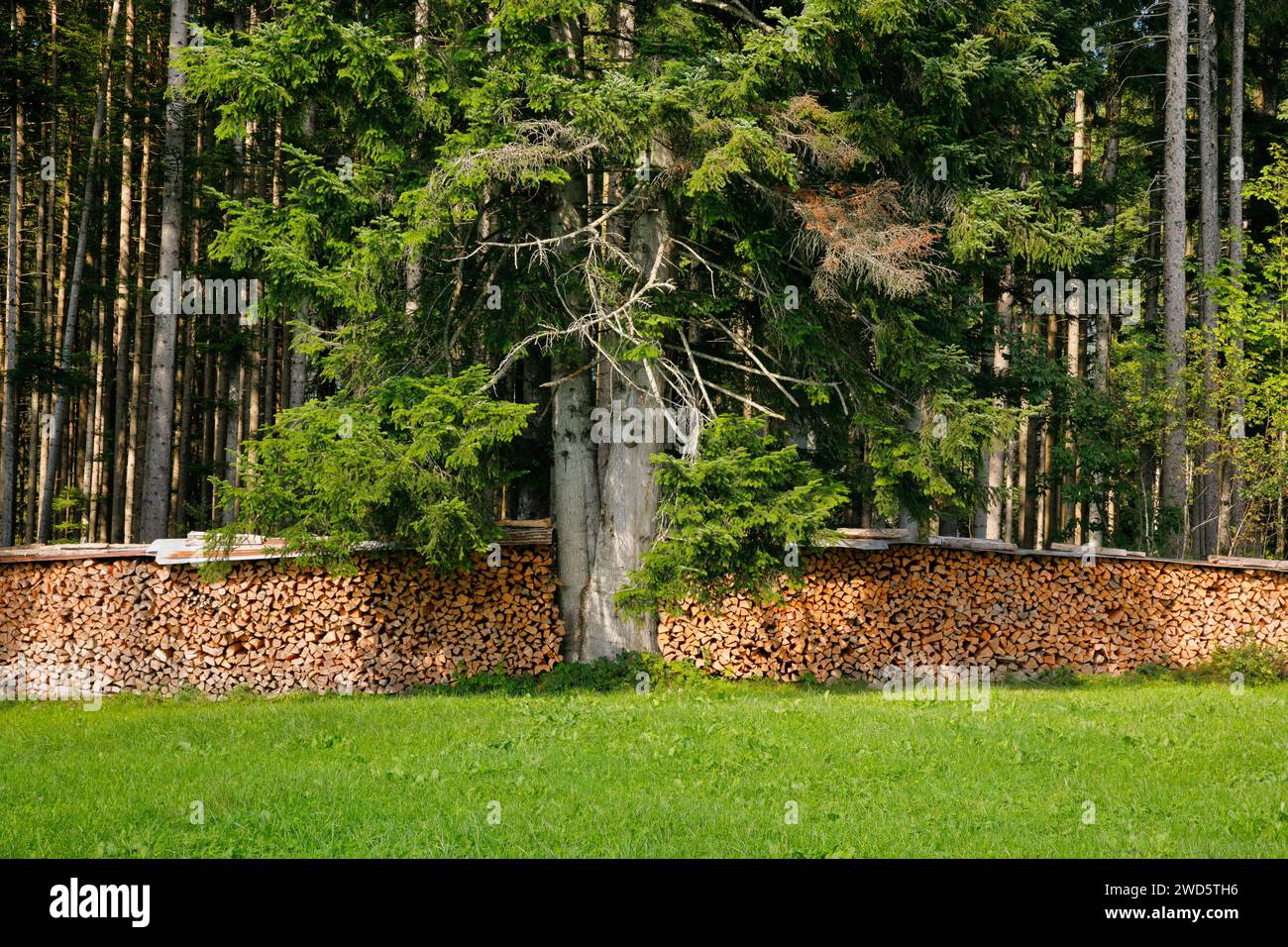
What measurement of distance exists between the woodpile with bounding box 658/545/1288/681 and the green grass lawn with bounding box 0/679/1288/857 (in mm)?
2762

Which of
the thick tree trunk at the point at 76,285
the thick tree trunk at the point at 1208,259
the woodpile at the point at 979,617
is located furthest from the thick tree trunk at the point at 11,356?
the thick tree trunk at the point at 1208,259

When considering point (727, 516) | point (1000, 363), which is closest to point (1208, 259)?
point (1000, 363)

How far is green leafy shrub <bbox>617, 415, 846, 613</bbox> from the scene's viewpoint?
11.6 meters

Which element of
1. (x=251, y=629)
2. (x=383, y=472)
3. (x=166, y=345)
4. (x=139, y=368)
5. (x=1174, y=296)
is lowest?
(x=251, y=629)

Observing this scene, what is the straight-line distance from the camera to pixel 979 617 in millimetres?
15742

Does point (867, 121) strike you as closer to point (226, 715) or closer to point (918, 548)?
point (918, 548)

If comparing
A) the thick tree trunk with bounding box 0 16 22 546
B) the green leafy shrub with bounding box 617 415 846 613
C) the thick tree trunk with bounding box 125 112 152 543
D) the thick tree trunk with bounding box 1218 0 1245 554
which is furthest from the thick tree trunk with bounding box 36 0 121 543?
the thick tree trunk with bounding box 1218 0 1245 554

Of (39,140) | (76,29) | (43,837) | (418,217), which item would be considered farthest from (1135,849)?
(39,140)

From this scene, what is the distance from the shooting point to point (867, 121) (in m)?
12.4

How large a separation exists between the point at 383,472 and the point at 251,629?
3937 millimetres

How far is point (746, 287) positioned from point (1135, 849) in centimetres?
819

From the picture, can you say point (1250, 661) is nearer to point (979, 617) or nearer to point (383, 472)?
point (979, 617)

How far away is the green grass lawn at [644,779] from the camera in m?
6.79

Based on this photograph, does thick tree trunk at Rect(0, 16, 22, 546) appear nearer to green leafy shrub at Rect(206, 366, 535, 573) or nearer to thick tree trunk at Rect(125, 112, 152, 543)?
thick tree trunk at Rect(125, 112, 152, 543)
